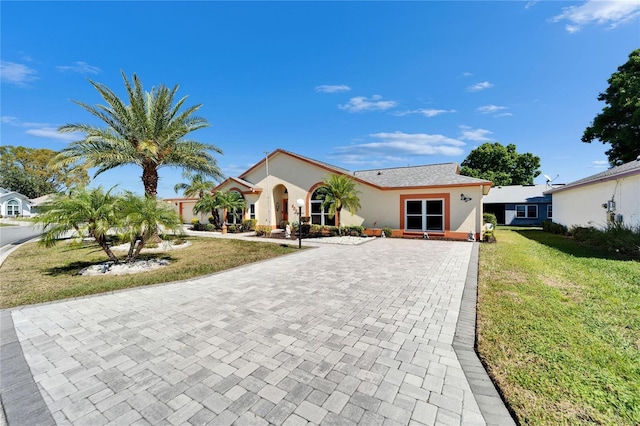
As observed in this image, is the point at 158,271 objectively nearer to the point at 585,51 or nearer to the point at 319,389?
the point at 319,389

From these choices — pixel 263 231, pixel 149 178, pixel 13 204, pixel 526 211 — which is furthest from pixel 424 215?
pixel 13 204

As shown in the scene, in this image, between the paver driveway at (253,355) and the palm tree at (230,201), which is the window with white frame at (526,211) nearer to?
the paver driveway at (253,355)

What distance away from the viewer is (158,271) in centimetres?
928

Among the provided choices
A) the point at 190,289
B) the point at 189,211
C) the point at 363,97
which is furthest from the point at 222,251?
the point at 189,211

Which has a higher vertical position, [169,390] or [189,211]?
[189,211]

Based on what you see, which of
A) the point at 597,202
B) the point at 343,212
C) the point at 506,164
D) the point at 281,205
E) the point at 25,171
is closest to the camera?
the point at 597,202

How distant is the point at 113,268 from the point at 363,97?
18.5 meters

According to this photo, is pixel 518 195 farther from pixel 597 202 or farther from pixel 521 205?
pixel 597 202

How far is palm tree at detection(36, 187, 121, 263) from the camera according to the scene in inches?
315

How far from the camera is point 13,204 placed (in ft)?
159

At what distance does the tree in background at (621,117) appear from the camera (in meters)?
22.0

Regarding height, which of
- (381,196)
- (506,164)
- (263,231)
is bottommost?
(263,231)

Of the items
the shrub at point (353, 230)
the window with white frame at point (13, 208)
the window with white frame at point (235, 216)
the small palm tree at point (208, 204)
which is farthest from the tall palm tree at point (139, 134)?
the window with white frame at point (13, 208)

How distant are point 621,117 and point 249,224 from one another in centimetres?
3645
